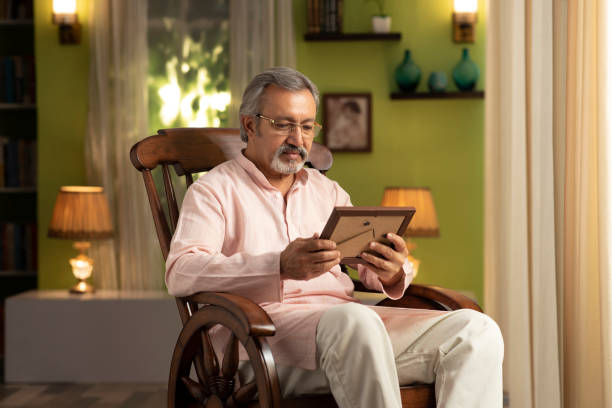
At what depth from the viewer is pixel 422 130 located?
13.8 ft

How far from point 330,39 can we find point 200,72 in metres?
0.78

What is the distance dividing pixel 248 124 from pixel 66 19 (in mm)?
2418

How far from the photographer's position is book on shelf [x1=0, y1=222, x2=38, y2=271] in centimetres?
454

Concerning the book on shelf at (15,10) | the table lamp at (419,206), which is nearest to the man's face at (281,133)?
the table lamp at (419,206)

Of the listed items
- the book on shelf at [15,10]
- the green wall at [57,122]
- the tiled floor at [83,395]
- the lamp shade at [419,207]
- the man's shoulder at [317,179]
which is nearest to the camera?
the man's shoulder at [317,179]

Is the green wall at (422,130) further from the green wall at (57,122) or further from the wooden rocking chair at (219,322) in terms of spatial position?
the wooden rocking chair at (219,322)

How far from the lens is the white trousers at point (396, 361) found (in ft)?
5.19

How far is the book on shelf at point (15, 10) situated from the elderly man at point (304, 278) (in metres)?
3.00

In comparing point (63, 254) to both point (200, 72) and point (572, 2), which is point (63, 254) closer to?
point (200, 72)

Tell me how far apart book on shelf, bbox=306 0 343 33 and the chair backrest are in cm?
186

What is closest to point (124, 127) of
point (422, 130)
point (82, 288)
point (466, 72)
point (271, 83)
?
point (82, 288)

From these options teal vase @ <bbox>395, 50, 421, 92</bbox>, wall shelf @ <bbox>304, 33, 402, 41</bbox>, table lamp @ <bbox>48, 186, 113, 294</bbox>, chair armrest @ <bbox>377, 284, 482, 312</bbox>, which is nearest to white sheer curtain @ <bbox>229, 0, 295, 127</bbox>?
wall shelf @ <bbox>304, 33, 402, 41</bbox>

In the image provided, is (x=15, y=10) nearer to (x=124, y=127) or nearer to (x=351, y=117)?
(x=124, y=127)

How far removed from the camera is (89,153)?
13.8 feet
